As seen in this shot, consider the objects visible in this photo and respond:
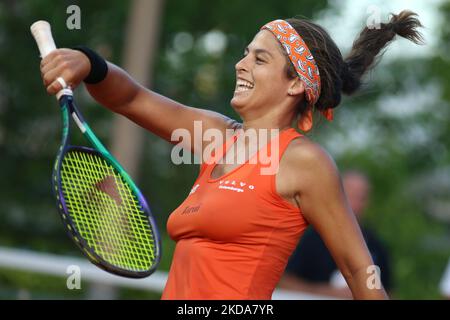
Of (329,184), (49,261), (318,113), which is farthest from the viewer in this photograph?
(49,261)

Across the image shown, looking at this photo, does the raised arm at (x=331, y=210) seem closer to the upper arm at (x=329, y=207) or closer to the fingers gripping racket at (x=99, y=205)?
the upper arm at (x=329, y=207)

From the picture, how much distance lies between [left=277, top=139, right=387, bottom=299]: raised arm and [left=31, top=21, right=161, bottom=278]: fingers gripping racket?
2.12ft

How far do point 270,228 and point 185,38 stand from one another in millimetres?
9149

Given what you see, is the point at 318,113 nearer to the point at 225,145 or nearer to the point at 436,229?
the point at 225,145

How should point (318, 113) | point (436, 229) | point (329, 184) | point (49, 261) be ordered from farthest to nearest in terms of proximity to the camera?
point (436, 229)
point (49, 261)
point (318, 113)
point (329, 184)

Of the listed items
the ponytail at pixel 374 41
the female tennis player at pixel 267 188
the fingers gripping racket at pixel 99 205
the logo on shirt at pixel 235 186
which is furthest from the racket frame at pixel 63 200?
the ponytail at pixel 374 41

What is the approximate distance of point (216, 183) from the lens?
3398 millimetres

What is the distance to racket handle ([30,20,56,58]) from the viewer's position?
346 centimetres

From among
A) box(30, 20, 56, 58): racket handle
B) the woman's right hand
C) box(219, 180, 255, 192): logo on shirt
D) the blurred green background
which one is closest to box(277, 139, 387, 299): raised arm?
box(219, 180, 255, 192): logo on shirt

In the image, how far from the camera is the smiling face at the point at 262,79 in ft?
11.5

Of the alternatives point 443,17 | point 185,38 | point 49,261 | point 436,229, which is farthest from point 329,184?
point 443,17

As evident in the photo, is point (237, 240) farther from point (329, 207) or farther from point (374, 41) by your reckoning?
point (374, 41)

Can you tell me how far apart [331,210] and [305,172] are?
0.16 m

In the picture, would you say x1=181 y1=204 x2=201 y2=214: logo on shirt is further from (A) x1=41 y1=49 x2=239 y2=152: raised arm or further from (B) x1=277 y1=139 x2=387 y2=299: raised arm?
(A) x1=41 y1=49 x2=239 y2=152: raised arm
